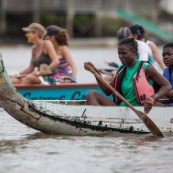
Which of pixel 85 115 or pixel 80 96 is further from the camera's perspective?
pixel 80 96

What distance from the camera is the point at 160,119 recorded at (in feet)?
33.8

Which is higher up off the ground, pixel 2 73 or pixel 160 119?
pixel 2 73

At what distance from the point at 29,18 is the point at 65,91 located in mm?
43261

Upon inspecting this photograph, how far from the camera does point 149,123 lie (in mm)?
10086

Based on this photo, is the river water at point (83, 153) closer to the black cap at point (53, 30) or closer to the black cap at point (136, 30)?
the black cap at point (53, 30)

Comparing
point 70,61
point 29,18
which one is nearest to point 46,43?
point 70,61

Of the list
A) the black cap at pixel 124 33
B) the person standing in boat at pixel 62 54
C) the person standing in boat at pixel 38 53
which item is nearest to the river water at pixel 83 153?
the person standing in boat at pixel 38 53

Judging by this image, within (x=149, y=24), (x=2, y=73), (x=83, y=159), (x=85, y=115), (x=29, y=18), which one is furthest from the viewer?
(x=29, y=18)

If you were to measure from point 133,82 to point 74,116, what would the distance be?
84 cm

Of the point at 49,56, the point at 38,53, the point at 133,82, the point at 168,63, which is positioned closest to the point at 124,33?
the point at 49,56

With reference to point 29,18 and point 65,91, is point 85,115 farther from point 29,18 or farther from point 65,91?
point 29,18

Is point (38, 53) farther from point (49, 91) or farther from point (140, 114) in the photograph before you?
point (140, 114)

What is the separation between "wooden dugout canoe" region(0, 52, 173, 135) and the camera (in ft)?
31.6

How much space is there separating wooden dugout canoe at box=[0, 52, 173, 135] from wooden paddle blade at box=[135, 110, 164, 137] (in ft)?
0.28
